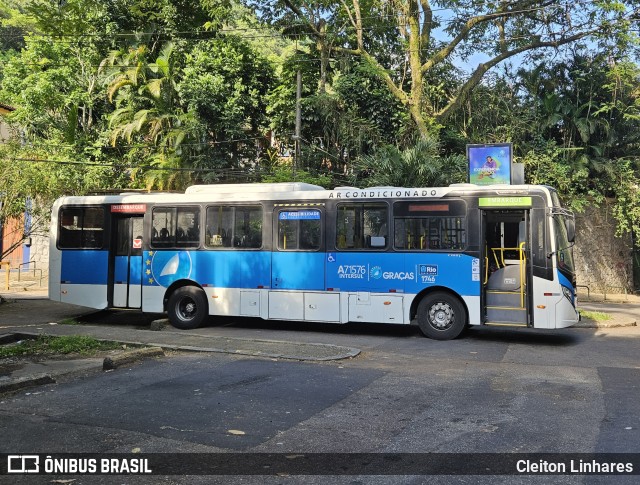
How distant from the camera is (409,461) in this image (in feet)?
16.0

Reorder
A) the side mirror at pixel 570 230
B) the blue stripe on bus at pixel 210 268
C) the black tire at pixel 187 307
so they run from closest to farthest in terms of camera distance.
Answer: the side mirror at pixel 570 230, the blue stripe on bus at pixel 210 268, the black tire at pixel 187 307

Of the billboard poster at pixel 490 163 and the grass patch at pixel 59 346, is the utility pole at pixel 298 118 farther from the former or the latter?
the grass patch at pixel 59 346

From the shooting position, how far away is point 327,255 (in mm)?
13172

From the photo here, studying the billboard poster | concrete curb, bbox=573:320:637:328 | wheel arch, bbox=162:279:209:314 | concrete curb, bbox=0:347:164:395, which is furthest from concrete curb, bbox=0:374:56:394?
concrete curb, bbox=573:320:637:328

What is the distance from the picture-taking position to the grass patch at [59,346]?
960cm

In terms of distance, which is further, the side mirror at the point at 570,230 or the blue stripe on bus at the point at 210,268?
the blue stripe on bus at the point at 210,268

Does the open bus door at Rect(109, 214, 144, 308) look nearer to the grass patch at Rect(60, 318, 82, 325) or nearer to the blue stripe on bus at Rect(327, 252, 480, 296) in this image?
the grass patch at Rect(60, 318, 82, 325)

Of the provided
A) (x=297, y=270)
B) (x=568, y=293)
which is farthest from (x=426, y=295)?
(x=297, y=270)

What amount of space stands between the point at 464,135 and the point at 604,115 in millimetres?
5417

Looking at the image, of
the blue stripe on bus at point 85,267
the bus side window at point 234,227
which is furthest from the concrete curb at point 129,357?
the blue stripe on bus at point 85,267

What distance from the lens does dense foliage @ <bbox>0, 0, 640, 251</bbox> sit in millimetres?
21625

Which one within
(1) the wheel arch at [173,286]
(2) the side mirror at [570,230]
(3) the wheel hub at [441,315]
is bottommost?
(3) the wheel hub at [441,315]

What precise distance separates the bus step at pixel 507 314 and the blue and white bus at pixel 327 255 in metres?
0.03

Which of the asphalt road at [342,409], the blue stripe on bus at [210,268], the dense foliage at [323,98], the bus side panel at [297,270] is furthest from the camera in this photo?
the dense foliage at [323,98]
